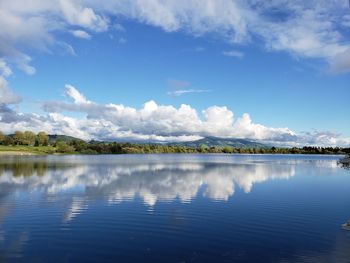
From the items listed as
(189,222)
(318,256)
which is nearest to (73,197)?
(189,222)

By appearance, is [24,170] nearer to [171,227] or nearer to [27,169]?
[27,169]

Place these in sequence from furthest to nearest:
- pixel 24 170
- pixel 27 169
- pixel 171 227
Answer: pixel 27 169, pixel 24 170, pixel 171 227

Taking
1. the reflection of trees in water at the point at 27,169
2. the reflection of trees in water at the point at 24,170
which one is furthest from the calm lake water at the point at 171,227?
the reflection of trees in water at the point at 24,170

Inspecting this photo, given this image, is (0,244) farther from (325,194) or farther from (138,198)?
(325,194)

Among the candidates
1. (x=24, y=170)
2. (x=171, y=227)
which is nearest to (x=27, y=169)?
(x=24, y=170)

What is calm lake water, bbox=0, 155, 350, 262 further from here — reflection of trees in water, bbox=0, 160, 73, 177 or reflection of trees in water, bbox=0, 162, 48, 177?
reflection of trees in water, bbox=0, 162, 48, 177

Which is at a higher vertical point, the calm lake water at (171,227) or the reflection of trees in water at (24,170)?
the reflection of trees in water at (24,170)

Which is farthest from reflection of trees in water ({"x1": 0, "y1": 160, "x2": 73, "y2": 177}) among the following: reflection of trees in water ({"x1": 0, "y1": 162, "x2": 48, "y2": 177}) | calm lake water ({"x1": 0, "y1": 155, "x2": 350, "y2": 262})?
calm lake water ({"x1": 0, "y1": 155, "x2": 350, "y2": 262})

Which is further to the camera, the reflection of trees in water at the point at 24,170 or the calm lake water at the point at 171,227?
the reflection of trees in water at the point at 24,170

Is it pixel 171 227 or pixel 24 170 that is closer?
pixel 171 227

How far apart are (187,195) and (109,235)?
2090cm

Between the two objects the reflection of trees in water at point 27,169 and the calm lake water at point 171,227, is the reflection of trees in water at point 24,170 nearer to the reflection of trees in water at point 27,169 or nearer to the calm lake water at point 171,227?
the reflection of trees in water at point 27,169

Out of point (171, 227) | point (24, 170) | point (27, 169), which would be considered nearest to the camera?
point (171, 227)

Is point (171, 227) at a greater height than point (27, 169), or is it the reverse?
point (27, 169)
